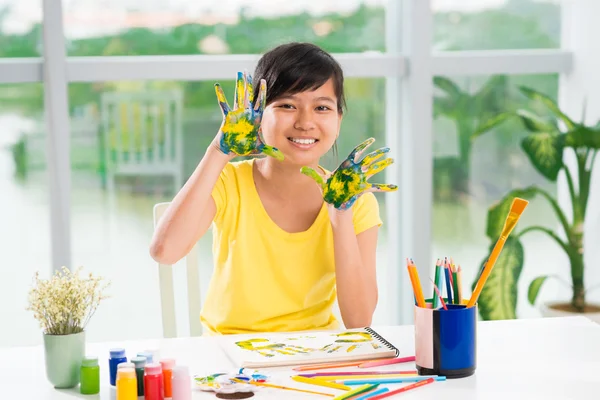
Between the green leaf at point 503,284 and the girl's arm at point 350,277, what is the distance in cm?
108

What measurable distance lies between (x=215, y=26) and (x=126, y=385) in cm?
191

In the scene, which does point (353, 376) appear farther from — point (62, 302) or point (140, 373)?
point (62, 302)

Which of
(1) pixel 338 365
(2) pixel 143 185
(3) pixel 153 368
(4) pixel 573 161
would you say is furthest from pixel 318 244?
(4) pixel 573 161

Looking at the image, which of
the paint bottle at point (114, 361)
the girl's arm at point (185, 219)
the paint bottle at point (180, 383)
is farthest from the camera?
the girl's arm at point (185, 219)

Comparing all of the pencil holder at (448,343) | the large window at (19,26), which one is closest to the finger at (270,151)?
the pencil holder at (448,343)

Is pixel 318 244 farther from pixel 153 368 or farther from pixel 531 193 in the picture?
pixel 531 193

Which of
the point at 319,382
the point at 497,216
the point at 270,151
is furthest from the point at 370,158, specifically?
the point at 497,216

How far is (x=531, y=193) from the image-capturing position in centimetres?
285

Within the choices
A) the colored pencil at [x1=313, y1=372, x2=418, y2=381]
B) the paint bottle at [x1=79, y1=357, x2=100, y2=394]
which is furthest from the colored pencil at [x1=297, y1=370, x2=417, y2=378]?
the paint bottle at [x1=79, y1=357, x2=100, y2=394]

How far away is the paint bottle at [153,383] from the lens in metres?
1.20

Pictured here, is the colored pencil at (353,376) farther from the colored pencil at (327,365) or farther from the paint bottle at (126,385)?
the paint bottle at (126,385)

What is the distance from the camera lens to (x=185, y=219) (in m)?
1.73

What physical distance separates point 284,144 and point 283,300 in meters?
0.34

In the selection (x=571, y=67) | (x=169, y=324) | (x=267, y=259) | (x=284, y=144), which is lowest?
(x=169, y=324)
